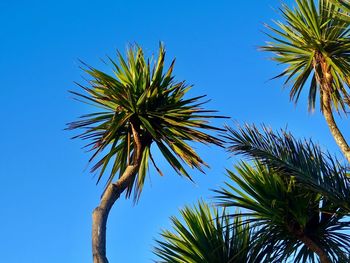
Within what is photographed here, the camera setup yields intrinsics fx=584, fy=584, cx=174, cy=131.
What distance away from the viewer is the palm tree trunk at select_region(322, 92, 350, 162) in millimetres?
7637

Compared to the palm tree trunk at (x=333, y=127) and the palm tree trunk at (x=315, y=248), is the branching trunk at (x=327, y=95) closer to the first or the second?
the palm tree trunk at (x=333, y=127)

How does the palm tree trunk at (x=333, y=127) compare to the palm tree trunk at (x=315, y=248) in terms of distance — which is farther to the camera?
the palm tree trunk at (x=333, y=127)

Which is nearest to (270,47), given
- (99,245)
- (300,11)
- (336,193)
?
(300,11)

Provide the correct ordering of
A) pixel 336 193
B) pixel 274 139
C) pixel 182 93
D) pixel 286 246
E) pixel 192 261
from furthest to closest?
pixel 192 261 < pixel 182 93 < pixel 286 246 < pixel 274 139 < pixel 336 193

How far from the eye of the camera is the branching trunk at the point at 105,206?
556 cm

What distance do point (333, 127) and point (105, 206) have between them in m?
3.61

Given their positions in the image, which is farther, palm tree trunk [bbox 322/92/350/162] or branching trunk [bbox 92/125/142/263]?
palm tree trunk [bbox 322/92/350/162]

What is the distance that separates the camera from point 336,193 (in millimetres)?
5484

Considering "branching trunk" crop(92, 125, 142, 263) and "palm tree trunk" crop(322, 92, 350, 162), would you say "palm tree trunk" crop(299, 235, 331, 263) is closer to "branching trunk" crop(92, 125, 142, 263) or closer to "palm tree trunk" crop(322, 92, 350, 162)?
"palm tree trunk" crop(322, 92, 350, 162)

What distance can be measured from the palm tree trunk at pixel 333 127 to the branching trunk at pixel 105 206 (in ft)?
8.77

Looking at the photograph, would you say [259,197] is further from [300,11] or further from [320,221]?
[300,11]

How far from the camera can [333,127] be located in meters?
8.09

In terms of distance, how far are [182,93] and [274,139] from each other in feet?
6.17

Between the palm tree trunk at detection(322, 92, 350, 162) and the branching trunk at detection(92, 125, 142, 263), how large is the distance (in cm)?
267
